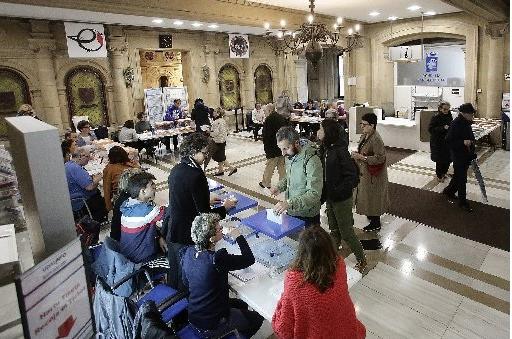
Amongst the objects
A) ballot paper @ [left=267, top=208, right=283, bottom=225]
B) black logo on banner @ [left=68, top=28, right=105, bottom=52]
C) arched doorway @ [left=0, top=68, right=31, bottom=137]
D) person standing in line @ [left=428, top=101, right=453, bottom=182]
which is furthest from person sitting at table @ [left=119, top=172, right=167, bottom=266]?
arched doorway @ [left=0, top=68, right=31, bottom=137]

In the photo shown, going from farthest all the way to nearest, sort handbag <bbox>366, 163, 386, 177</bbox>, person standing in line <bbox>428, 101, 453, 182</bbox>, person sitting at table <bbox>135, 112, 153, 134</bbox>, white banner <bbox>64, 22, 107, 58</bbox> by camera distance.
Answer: person sitting at table <bbox>135, 112, 153, 134</bbox> → white banner <bbox>64, 22, 107, 58</bbox> → person standing in line <bbox>428, 101, 453, 182</bbox> → handbag <bbox>366, 163, 386, 177</bbox>

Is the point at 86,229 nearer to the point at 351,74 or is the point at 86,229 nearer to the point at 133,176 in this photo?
the point at 133,176

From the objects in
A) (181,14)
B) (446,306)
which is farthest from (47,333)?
(181,14)

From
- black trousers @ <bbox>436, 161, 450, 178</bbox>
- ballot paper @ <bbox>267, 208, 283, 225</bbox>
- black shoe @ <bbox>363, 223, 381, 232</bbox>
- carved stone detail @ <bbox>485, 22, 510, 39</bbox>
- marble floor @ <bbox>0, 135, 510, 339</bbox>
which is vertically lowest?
marble floor @ <bbox>0, 135, 510, 339</bbox>

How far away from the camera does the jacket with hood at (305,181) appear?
143 inches

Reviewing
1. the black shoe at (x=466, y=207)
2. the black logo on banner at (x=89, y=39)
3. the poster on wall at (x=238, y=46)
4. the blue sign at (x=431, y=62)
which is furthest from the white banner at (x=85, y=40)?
the blue sign at (x=431, y=62)

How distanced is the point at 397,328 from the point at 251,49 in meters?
13.6

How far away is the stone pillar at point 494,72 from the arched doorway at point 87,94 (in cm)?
1174

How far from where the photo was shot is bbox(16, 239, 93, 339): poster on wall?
193 cm

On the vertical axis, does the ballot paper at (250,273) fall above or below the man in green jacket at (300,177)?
below

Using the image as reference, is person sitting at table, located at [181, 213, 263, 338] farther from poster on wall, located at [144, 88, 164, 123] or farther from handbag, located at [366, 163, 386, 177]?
poster on wall, located at [144, 88, 164, 123]

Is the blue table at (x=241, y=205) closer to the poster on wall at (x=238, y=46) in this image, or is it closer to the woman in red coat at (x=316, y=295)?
the woman in red coat at (x=316, y=295)

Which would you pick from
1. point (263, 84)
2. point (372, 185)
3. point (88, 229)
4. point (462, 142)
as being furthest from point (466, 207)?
point (263, 84)

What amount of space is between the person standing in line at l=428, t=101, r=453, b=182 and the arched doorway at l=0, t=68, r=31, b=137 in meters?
10.3
